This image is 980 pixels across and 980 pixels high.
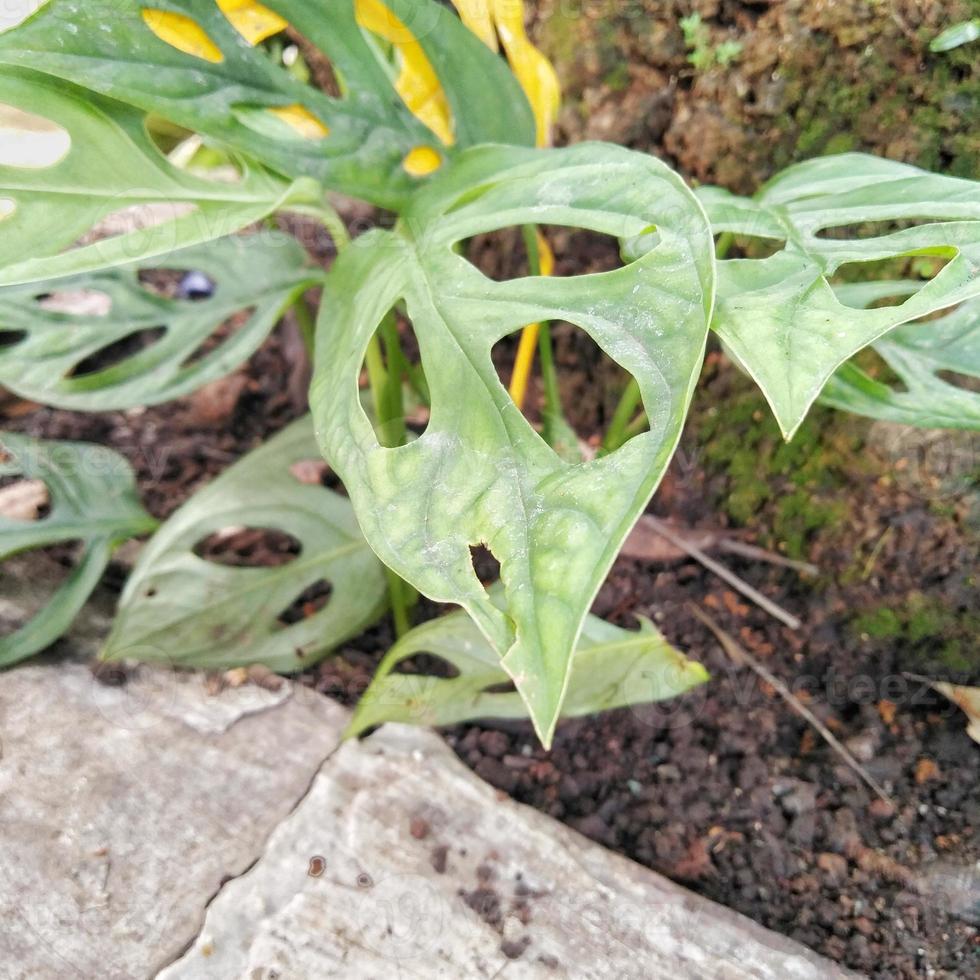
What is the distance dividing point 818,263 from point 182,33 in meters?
0.68

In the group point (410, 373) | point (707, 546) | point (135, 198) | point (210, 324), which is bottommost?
point (707, 546)

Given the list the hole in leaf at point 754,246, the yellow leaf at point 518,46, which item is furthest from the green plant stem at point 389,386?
the hole in leaf at point 754,246

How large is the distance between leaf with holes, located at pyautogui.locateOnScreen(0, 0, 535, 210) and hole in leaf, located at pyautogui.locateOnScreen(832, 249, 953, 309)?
0.53 meters

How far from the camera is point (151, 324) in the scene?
1.23 metres

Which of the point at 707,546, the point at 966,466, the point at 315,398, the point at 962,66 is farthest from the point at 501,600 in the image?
the point at 962,66

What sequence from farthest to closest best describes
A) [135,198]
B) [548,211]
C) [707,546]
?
[707,546] → [135,198] → [548,211]

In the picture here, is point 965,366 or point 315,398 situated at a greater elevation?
point 315,398

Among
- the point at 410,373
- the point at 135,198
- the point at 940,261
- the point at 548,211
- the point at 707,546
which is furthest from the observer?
the point at 707,546

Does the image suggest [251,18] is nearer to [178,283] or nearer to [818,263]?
[818,263]

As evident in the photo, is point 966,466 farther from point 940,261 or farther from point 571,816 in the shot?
point 571,816

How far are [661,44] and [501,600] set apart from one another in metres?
0.98

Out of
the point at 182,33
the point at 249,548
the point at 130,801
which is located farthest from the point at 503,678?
the point at 182,33

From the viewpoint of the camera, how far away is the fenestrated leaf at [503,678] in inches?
39.6

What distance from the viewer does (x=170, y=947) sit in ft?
2.90
